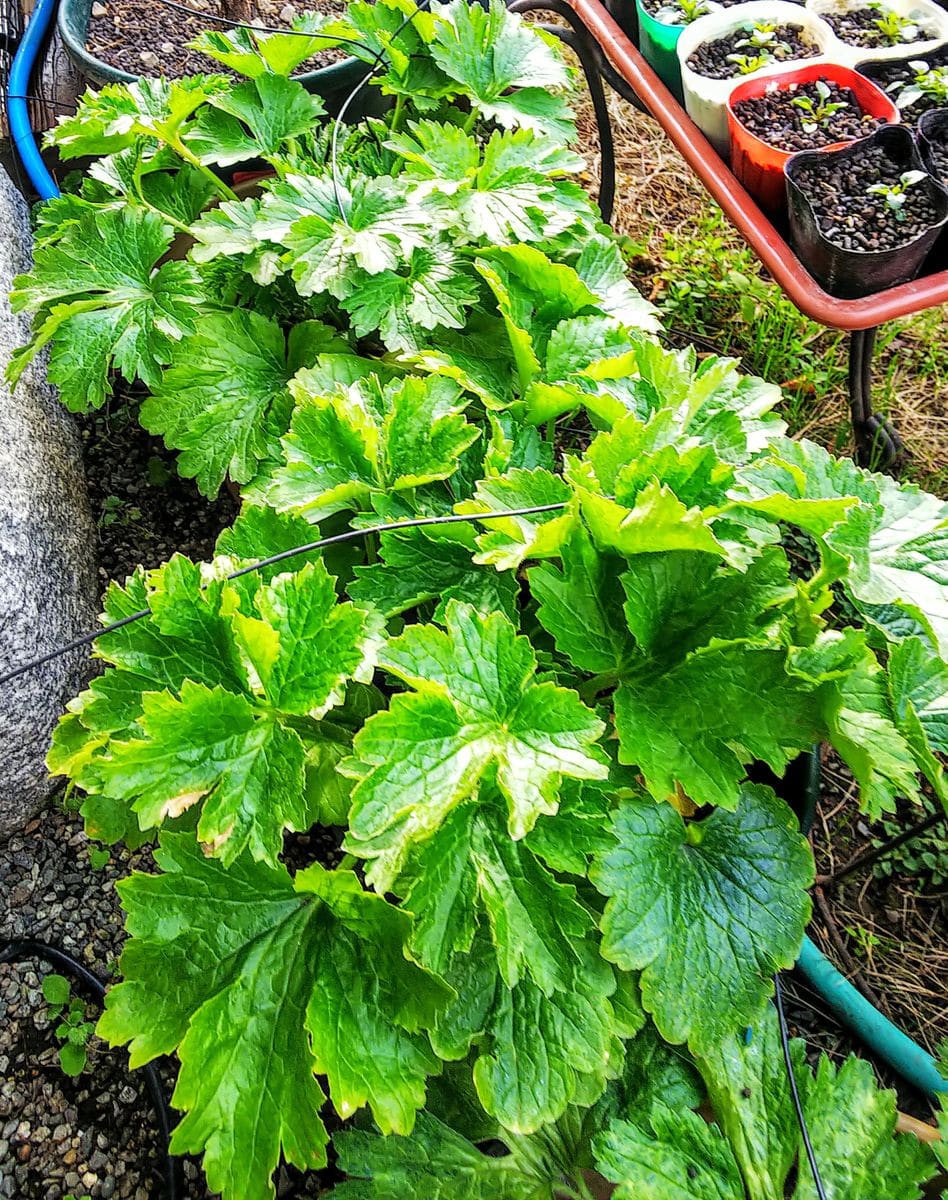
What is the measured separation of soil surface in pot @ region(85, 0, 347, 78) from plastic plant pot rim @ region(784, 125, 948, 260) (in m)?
1.21

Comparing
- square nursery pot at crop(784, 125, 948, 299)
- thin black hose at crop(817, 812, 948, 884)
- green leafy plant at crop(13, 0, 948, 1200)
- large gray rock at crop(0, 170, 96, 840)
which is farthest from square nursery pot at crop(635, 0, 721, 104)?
thin black hose at crop(817, 812, 948, 884)

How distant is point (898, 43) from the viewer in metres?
1.94

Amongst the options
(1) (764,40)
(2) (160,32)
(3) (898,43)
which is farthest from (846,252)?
(2) (160,32)

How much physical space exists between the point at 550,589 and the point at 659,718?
0.62 feet

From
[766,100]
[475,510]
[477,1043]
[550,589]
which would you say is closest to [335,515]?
[475,510]

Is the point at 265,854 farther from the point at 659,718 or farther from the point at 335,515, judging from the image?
the point at 335,515

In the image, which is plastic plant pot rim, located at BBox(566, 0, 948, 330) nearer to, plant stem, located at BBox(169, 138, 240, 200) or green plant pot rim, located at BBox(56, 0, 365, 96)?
green plant pot rim, located at BBox(56, 0, 365, 96)

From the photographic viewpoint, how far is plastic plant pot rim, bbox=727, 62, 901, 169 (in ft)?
5.55

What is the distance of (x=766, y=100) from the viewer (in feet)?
5.87

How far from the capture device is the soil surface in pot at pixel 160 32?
2.25 m

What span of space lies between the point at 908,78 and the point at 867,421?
27.0 inches

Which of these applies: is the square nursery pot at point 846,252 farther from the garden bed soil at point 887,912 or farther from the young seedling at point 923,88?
the garden bed soil at point 887,912

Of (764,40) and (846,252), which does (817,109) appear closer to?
(764,40)

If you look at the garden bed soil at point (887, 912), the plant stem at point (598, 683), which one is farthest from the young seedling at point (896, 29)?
the plant stem at point (598, 683)
